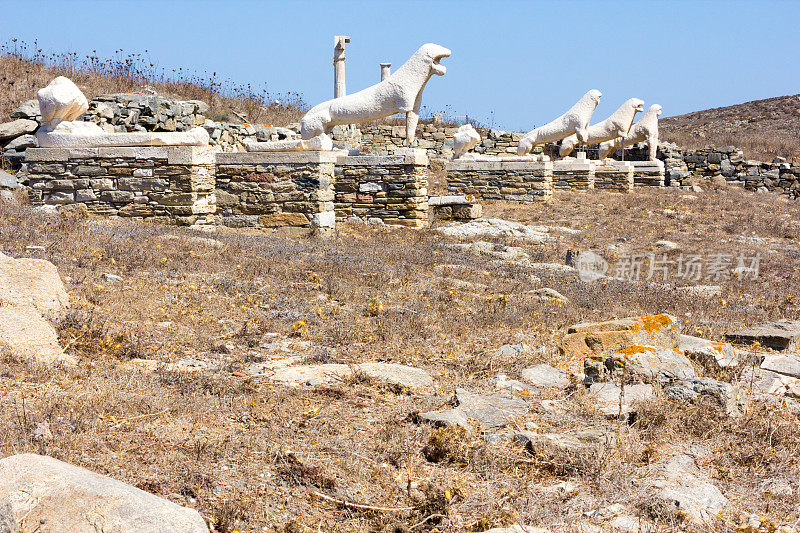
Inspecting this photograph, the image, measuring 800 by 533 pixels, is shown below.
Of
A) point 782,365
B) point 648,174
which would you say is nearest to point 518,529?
point 782,365

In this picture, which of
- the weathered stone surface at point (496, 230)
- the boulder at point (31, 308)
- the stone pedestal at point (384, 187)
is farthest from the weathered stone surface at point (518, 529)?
the stone pedestal at point (384, 187)

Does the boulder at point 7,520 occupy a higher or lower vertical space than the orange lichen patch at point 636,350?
higher

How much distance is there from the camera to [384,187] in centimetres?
1256


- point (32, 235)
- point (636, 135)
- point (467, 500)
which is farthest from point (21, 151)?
point (636, 135)

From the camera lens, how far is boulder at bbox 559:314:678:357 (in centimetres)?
494

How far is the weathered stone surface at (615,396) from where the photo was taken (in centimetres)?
399

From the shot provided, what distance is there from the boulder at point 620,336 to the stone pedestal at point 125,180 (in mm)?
6968

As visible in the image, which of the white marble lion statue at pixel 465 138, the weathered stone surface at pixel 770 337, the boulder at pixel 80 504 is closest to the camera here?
the boulder at pixel 80 504

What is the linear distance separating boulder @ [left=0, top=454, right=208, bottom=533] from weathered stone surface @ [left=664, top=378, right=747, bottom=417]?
286 centimetres

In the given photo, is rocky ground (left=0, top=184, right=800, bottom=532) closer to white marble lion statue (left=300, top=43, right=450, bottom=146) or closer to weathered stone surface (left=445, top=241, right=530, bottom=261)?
weathered stone surface (left=445, top=241, right=530, bottom=261)

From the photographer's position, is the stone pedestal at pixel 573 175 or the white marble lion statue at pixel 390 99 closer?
the white marble lion statue at pixel 390 99

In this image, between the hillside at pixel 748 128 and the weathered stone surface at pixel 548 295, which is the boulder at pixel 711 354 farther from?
the hillside at pixel 748 128

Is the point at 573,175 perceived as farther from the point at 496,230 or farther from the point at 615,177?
Result: the point at 496,230

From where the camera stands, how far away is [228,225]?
450 inches
